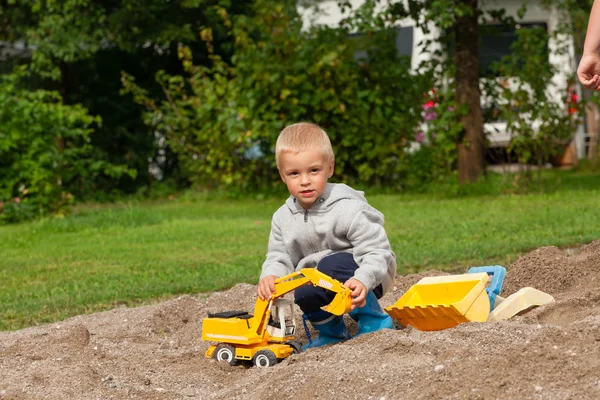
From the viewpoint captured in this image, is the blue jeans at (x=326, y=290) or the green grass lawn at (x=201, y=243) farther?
A: the green grass lawn at (x=201, y=243)

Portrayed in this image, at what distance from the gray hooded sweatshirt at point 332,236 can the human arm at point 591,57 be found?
1.10 metres

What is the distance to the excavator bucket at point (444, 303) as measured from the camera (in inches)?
173

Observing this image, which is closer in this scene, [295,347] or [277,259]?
[295,347]

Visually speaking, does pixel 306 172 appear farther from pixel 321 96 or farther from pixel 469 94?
pixel 321 96

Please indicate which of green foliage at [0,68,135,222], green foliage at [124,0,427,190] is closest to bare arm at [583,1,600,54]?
green foliage at [0,68,135,222]

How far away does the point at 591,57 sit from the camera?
14.4 ft

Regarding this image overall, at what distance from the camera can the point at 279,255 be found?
4605mm

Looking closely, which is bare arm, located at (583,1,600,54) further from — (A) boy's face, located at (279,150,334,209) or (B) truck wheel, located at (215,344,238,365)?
(B) truck wheel, located at (215,344,238,365)

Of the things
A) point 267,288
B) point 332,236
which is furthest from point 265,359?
point 332,236

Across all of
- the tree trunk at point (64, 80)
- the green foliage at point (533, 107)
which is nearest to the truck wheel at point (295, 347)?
the green foliage at point (533, 107)

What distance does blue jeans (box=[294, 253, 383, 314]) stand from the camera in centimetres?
432

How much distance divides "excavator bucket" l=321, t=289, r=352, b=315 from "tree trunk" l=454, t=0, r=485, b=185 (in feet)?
27.3

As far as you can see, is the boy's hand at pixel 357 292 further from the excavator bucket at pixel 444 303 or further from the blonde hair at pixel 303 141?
the blonde hair at pixel 303 141

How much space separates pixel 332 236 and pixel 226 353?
70 centimetres
